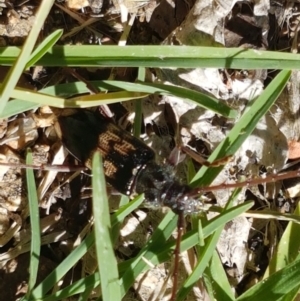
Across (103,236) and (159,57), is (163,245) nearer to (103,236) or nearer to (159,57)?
(103,236)

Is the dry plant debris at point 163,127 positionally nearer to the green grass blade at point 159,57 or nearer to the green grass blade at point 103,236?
the green grass blade at point 159,57

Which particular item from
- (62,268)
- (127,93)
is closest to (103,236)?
(62,268)

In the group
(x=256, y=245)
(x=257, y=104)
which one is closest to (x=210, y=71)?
(x=257, y=104)

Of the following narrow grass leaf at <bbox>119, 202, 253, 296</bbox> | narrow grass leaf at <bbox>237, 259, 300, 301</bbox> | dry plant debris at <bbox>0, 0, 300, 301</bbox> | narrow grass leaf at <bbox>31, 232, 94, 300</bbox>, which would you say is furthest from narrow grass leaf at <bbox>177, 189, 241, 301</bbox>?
narrow grass leaf at <bbox>31, 232, 94, 300</bbox>

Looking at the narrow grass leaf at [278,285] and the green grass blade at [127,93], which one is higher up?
the green grass blade at [127,93]

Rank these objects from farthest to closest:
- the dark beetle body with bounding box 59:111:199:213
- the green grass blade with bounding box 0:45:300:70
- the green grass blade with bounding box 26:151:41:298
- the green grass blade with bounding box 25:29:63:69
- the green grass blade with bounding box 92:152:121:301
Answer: the dark beetle body with bounding box 59:111:199:213 → the green grass blade with bounding box 26:151:41:298 → the green grass blade with bounding box 0:45:300:70 → the green grass blade with bounding box 25:29:63:69 → the green grass blade with bounding box 92:152:121:301

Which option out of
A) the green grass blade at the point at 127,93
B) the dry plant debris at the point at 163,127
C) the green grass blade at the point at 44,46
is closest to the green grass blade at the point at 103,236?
the green grass blade at the point at 127,93

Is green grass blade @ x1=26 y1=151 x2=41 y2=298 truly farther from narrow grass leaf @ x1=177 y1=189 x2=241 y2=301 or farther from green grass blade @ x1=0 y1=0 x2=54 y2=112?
narrow grass leaf @ x1=177 y1=189 x2=241 y2=301
